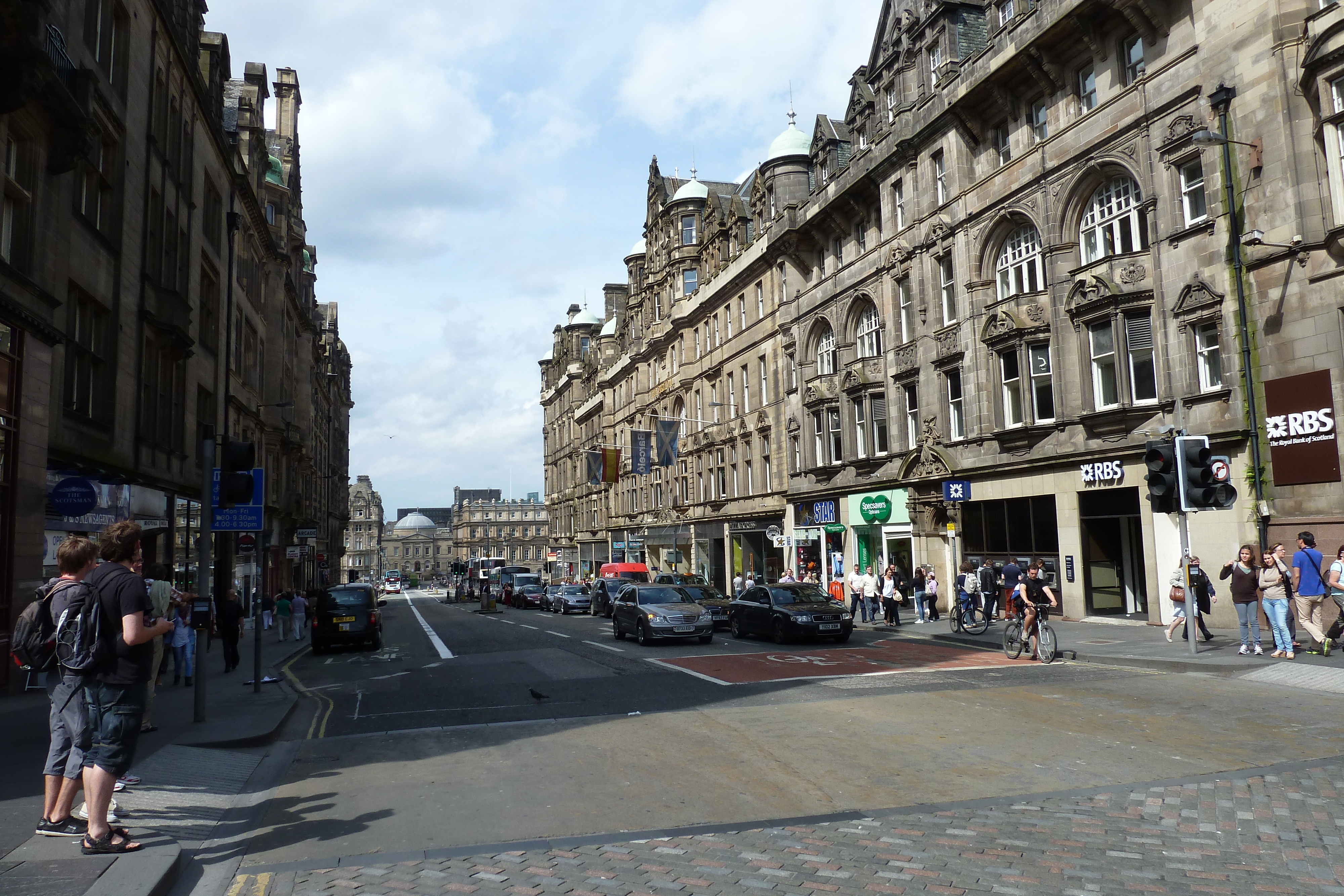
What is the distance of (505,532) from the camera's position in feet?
570

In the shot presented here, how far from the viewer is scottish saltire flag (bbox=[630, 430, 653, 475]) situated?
159 feet

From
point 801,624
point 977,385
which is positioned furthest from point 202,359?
point 977,385

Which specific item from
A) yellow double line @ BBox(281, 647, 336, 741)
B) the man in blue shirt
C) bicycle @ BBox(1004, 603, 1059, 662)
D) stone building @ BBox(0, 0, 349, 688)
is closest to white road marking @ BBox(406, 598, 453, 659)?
yellow double line @ BBox(281, 647, 336, 741)

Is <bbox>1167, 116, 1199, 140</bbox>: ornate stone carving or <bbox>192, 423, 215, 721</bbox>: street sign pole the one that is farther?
<bbox>1167, 116, 1199, 140</bbox>: ornate stone carving

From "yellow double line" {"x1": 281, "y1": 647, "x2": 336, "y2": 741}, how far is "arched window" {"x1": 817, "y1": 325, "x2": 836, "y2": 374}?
24.3 metres

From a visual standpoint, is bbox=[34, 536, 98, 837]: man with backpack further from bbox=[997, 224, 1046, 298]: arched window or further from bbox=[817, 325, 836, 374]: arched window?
bbox=[817, 325, 836, 374]: arched window

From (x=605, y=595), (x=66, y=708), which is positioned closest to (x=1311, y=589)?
(x=66, y=708)

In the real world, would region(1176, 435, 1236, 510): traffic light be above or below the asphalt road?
above

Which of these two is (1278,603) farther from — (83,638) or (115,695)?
(83,638)

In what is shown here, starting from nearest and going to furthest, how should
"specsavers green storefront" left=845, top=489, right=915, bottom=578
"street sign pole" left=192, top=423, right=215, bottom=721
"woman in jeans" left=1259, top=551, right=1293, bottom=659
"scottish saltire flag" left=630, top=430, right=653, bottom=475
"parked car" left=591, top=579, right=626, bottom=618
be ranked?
"street sign pole" left=192, top=423, right=215, bottom=721, "woman in jeans" left=1259, top=551, right=1293, bottom=659, "specsavers green storefront" left=845, top=489, right=915, bottom=578, "parked car" left=591, top=579, right=626, bottom=618, "scottish saltire flag" left=630, top=430, right=653, bottom=475

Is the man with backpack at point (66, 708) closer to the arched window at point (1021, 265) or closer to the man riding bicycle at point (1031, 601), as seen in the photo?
the man riding bicycle at point (1031, 601)

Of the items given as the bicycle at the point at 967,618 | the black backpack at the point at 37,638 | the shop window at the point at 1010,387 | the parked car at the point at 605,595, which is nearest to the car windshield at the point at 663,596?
the bicycle at the point at 967,618

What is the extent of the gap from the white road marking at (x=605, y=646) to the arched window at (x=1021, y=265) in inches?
588

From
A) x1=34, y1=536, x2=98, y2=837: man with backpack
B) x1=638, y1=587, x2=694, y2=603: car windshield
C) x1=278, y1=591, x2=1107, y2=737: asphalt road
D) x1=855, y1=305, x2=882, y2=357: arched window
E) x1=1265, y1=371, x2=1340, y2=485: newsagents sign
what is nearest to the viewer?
x1=34, y1=536, x2=98, y2=837: man with backpack
